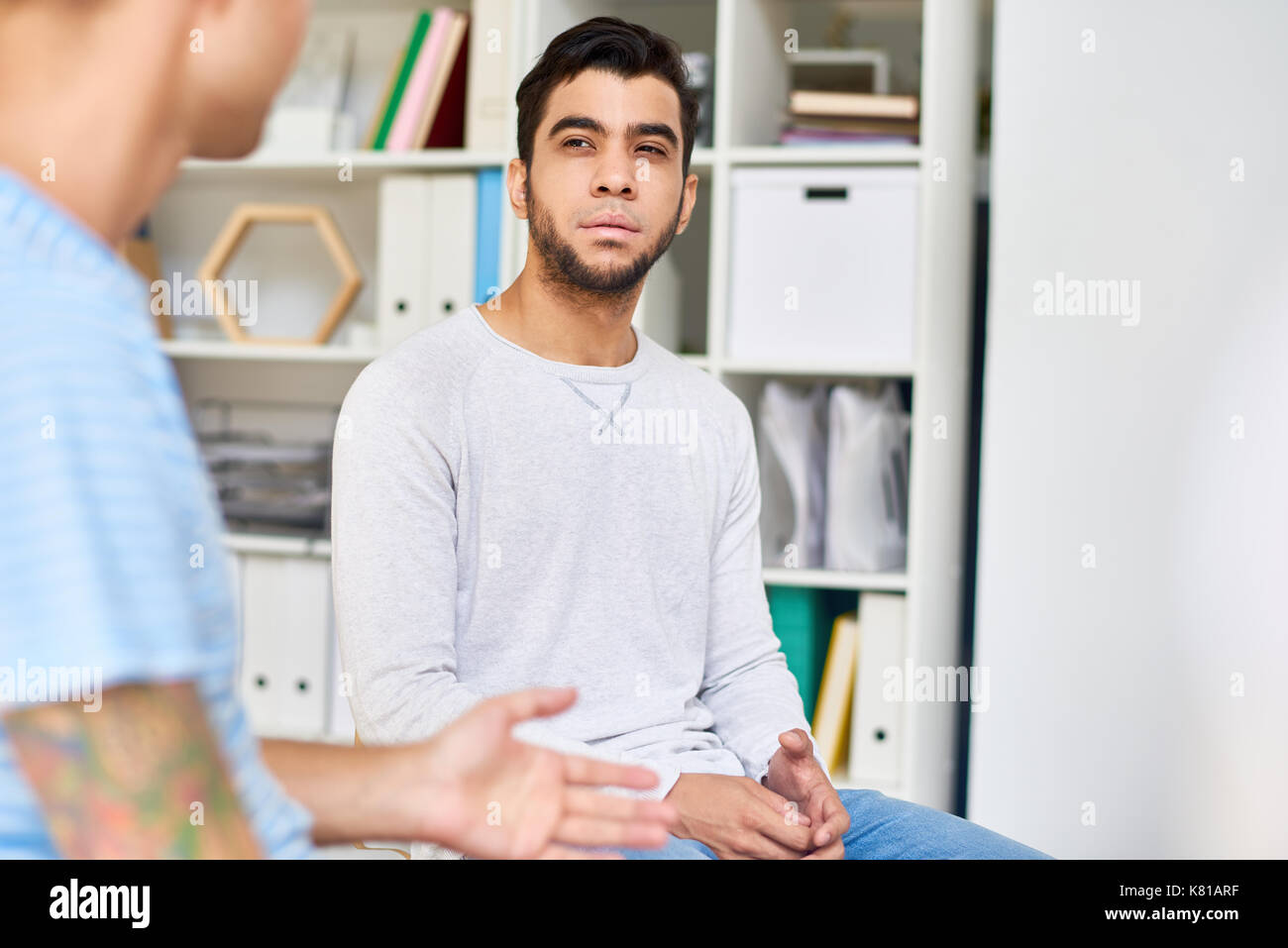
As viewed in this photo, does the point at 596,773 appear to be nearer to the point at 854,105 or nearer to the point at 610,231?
the point at 610,231

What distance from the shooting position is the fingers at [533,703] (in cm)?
60

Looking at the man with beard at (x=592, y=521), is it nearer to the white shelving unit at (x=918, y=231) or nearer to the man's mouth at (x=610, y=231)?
the man's mouth at (x=610, y=231)

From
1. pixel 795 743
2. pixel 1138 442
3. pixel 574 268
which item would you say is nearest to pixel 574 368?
pixel 574 268

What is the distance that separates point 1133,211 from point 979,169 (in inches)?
17.0

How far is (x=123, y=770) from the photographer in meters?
0.43

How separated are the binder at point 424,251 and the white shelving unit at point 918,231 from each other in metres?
0.05

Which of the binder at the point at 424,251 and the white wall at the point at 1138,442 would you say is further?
the binder at the point at 424,251

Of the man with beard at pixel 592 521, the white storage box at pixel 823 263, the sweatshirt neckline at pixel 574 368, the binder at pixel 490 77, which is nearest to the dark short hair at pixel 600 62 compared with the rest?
the man with beard at pixel 592 521

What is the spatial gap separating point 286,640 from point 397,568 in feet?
4.00

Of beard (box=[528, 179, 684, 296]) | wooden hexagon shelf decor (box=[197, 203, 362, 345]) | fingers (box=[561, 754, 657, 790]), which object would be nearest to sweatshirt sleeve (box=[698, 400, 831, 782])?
beard (box=[528, 179, 684, 296])

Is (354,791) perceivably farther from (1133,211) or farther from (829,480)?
(1133,211)

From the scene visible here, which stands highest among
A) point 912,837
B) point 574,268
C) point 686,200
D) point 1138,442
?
point 686,200
